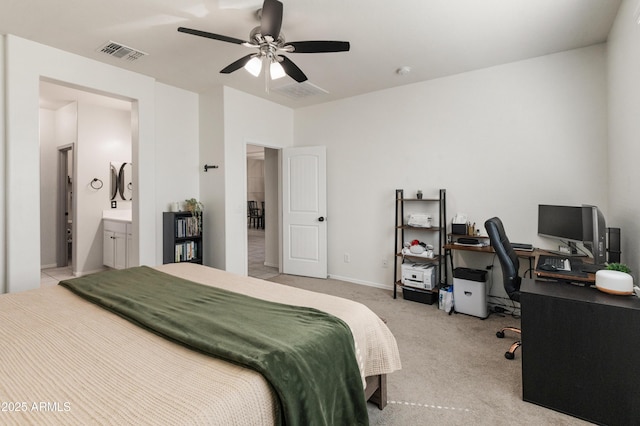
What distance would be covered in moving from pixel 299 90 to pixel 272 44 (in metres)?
1.85

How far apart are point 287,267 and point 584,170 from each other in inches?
157

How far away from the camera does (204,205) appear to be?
445 cm

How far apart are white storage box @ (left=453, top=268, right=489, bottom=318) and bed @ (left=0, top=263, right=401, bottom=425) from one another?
6.65ft

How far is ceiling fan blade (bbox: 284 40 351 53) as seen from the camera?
2.31 metres

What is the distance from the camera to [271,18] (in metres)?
2.18

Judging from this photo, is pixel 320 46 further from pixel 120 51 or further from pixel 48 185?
pixel 48 185

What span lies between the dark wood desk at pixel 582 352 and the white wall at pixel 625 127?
0.75 metres

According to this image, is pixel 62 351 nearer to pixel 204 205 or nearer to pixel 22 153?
pixel 22 153

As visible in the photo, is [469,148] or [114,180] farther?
[114,180]

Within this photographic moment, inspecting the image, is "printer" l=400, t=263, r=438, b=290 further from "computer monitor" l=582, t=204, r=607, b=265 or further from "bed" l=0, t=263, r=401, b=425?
"bed" l=0, t=263, r=401, b=425

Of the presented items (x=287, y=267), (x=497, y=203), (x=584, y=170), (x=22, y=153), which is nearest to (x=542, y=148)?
(x=584, y=170)

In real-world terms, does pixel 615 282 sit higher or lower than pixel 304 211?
lower

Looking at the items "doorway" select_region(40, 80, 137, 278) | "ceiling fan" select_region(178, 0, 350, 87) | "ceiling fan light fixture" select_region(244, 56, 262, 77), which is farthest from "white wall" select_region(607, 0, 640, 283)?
"doorway" select_region(40, 80, 137, 278)

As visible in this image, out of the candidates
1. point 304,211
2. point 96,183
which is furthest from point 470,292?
point 96,183
